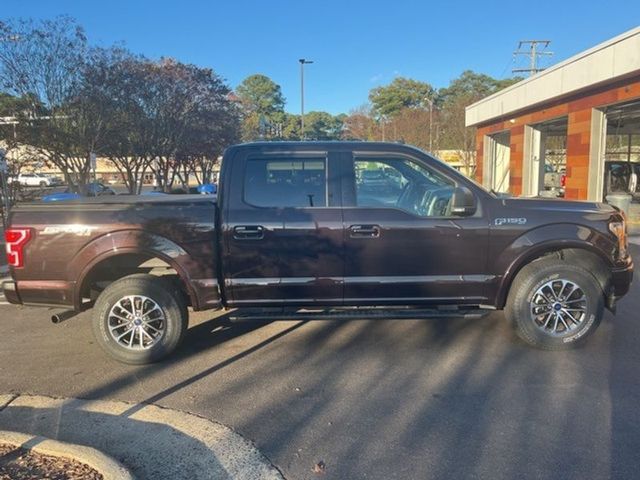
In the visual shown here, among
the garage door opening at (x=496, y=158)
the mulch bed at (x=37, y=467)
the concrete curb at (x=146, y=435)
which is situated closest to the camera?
the mulch bed at (x=37, y=467)

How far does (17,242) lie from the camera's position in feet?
15.2

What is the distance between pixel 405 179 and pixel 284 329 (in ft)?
7.00

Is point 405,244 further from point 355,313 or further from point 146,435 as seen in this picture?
point 146,435

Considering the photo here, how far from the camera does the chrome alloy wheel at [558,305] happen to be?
15.7ft

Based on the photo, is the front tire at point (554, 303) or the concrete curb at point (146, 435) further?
the front tire at point (554, 303)

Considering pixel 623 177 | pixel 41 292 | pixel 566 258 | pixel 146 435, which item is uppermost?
pixel 623 177

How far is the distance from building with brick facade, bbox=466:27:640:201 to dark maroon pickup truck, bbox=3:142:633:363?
8.01m

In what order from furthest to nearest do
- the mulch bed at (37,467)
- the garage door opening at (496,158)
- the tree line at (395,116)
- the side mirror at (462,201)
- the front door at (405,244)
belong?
the tree line at (395,116), the garage door opening at (496,158), the front door at (405,244), the side mirror at (462,201), the mulch bed at (37,467)

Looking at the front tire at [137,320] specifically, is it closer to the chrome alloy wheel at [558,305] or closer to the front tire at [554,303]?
the front tire at [554,303]

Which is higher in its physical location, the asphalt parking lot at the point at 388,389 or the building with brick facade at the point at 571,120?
the building with brick facade at the point at 571,120

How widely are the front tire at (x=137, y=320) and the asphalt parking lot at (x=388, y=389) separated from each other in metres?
0.15

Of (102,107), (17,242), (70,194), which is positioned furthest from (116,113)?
(17,242)

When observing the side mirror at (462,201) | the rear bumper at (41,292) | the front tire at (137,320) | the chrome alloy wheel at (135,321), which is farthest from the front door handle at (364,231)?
the rear bumper at (41,292)

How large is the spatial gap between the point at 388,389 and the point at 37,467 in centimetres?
245
